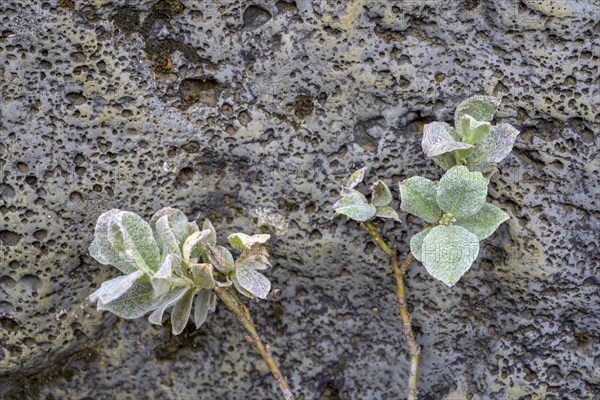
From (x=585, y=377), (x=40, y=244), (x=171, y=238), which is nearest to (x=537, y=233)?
(x=585, y=377)

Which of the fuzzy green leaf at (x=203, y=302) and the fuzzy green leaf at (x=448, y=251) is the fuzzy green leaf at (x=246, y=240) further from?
the fuzzy green leaf at (x=448, y=251)

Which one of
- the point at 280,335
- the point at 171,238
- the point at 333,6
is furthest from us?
the point at 280,335

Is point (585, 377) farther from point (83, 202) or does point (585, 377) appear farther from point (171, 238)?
point (83, 202)

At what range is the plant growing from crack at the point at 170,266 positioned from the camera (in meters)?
1.21

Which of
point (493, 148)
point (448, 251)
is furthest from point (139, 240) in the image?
point (493, 148)

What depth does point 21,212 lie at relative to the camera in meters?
1.43

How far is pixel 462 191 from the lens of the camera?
4.20 feet

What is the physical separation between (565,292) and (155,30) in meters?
0.93

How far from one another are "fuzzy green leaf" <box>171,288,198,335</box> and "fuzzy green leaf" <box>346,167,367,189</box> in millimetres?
338

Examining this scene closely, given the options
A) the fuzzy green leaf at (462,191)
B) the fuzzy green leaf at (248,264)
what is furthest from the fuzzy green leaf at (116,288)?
the fuzzy green leaf at (462,191)

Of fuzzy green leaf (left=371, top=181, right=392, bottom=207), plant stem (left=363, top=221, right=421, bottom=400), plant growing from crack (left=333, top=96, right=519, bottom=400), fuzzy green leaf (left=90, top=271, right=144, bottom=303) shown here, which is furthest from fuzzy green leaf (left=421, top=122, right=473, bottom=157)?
fuzzy green leaf (left=90, top=271, right=144, bottom=303)

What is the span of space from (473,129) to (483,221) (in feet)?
0.53

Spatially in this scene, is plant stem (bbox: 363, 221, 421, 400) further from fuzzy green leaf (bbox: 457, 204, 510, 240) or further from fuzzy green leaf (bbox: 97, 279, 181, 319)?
fuzzy green leaf (bbox: 97, 279, 181, 319)

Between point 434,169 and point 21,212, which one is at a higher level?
point 21,212
